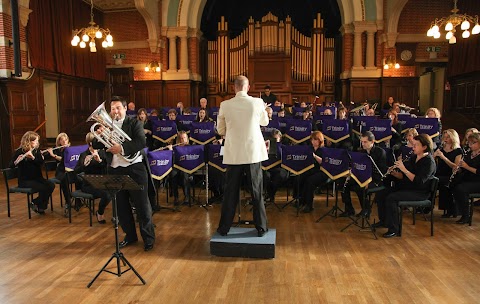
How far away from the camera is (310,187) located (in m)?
6.02

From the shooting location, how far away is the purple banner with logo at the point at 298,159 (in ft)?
19.2

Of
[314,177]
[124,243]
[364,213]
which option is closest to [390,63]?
[314,177]

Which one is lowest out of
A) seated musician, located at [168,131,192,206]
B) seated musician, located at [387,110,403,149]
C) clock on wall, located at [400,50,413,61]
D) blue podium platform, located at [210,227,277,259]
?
blue podium platform, located at [210,227,277,259]

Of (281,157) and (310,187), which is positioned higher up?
(281,157)

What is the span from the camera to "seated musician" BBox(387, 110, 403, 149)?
7.66 m

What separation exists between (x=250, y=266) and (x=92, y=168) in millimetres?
3170

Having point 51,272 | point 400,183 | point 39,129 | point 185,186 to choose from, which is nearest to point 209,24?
point 39,129

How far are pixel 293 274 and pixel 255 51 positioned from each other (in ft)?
39.7

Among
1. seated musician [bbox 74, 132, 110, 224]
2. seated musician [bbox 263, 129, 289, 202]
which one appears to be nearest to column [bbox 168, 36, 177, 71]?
seated musician [bbox 263, 129, 289, 202]

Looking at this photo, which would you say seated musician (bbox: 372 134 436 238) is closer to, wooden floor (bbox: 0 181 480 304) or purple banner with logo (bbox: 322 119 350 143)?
wooden floor (bbox: 0 181 480 304)

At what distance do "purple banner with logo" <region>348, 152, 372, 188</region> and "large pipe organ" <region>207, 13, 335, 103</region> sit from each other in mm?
9819

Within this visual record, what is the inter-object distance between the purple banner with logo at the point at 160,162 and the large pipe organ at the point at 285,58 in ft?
31.0

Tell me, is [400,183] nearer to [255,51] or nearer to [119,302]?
[119,302]

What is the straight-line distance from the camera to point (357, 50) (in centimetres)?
1364
